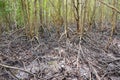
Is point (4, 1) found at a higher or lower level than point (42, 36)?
higher

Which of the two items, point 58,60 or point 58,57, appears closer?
point 58,60

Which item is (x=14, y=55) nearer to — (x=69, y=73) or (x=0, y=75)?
(x=0, y=75)

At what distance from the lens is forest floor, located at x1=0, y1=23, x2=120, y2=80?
3.38 meters

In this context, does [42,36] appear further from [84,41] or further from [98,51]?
[98,51]

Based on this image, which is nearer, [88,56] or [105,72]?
[105,72]

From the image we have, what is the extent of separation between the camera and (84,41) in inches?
185

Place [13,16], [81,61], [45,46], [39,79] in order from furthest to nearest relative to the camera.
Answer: [13,16]
[45,46]
[81,61]
[39,79]

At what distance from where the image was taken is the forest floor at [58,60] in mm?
3379

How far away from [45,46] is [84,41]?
744 millimetres

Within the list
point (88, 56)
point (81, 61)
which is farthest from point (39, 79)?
point (88, 56)

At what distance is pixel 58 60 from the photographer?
3891 mm

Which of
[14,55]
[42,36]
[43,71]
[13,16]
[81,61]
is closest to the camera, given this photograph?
[43,71]

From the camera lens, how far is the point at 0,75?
11.0ft

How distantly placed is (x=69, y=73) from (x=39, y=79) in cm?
43
